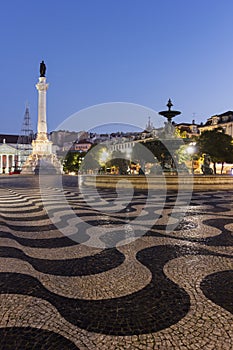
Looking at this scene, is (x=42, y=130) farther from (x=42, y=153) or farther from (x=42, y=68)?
(x=42, y=68)

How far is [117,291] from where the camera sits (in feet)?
9.49

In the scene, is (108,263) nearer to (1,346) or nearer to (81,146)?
(1,346)

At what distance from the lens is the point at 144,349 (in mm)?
1963

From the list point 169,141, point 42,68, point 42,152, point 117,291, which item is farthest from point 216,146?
point 42,68

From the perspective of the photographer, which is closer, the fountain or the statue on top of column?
the fountain

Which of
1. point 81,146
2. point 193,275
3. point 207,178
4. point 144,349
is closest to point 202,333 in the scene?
point 144,349

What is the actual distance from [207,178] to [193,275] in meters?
14.6

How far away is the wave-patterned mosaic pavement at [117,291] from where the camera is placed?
2111 millimetres

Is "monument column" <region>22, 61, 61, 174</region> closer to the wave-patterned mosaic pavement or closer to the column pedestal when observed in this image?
the column pedestal

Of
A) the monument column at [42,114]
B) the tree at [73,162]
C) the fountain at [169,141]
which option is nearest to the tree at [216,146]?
the fountain at [169,141]

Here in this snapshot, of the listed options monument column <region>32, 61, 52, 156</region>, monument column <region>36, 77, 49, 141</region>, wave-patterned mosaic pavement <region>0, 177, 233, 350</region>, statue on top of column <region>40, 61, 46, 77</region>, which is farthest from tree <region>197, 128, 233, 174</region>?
statue on top of column <region>40, 61, 46, 77</region>

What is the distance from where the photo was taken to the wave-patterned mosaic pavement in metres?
2.11

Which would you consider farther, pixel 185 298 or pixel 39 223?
pixel 39 223

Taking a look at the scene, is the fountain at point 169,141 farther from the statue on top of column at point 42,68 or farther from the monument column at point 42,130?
the statue on top of column at point 42,68
